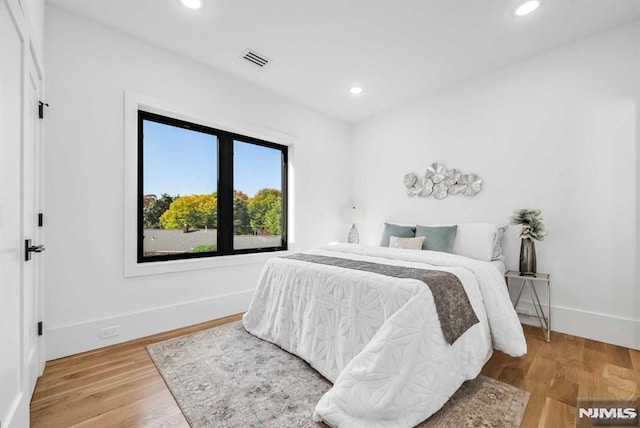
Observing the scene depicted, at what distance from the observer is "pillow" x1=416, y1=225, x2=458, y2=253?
303cm

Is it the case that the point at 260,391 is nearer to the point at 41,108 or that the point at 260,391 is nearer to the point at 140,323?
the point at 140,323

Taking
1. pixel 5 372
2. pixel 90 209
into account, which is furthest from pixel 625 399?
pixel 90 209

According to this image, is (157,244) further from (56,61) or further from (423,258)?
(423,258)

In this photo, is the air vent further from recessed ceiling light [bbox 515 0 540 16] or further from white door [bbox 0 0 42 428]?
recessed ceiling light [bbox 515 0 540 16]

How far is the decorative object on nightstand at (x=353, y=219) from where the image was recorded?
4.37m

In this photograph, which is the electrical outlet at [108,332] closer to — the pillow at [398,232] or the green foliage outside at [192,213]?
the green foliage outside at [192,213]

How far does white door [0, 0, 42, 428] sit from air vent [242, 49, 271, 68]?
1778 mm

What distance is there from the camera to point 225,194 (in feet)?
11.0

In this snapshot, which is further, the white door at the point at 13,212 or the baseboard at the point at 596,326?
the baseboard at the point at 596,326

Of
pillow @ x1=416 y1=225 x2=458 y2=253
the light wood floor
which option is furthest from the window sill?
pillow @ x1=416 y1=225 x2=458 y2=253

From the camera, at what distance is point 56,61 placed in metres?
2.23

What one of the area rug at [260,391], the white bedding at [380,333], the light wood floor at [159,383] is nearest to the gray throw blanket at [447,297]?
the white bedding at [380,333]

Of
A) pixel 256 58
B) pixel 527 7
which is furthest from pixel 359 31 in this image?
pixel 527 7

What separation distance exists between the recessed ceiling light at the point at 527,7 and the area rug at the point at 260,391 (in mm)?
2749
